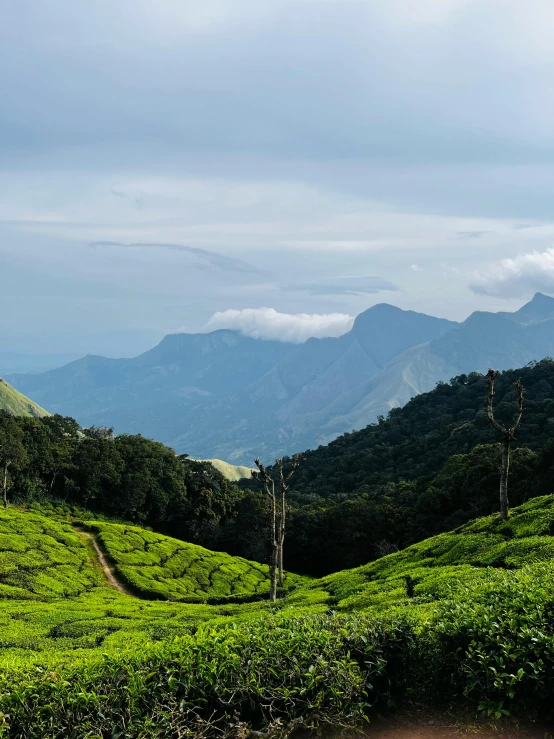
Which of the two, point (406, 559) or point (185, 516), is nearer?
point (406, 559)

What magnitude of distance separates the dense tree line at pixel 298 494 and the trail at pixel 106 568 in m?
13.2

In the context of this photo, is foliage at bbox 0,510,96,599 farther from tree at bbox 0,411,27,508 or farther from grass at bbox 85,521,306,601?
tree at bbox 0,411,27,508

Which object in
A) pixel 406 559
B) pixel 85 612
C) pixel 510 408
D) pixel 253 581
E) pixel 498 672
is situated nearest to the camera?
pixel 498 672

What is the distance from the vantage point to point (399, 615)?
8547mm

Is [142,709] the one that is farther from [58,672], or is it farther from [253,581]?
[253,581]

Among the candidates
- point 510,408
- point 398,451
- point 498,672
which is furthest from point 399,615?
point 398,451

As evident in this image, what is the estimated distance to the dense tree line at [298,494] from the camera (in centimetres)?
4447

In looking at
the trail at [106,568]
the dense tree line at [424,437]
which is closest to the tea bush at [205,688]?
the trail at [106,568]

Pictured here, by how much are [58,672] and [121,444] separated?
59824mm

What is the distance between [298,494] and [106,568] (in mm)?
42469

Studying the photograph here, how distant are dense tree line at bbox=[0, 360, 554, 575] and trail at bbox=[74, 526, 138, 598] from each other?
43.4 ft

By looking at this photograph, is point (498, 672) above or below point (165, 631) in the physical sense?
above

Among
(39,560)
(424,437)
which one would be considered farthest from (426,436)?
(39,560)

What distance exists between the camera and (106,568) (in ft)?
117
